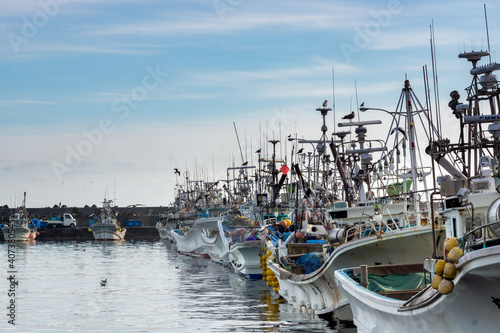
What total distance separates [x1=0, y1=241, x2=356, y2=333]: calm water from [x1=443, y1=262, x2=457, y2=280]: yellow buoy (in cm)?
1225

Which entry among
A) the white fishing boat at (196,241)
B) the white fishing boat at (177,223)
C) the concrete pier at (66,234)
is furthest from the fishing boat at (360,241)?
the concrete pier at (66,234)

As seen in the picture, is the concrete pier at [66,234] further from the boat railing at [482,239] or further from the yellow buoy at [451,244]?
the yellow buoy at [451,244]

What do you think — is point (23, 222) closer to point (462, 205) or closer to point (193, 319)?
point (193, 319)

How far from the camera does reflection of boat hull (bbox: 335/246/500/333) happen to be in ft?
Result: 41.9

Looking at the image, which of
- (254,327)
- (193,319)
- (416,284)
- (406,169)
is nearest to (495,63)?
(406,169)

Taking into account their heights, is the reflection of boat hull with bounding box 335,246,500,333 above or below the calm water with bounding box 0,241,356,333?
above

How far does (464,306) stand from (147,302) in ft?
83.1

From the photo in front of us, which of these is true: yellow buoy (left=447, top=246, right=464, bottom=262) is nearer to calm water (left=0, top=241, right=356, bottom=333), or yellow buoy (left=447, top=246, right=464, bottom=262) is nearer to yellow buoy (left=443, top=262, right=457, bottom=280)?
yellow buoy (left=443, top=262, right=457, bottom=280)

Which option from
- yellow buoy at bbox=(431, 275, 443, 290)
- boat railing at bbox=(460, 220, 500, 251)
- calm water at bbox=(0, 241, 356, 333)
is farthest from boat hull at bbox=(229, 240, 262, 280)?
yellow buoy at bbox=(431, 275, 443, 290)

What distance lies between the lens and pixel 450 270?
44.0 ft

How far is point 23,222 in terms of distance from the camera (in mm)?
123250

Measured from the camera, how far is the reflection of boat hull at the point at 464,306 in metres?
12.8

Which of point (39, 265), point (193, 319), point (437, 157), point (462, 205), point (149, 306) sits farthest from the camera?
point (39, 265)

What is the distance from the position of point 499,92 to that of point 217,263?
4175cm
